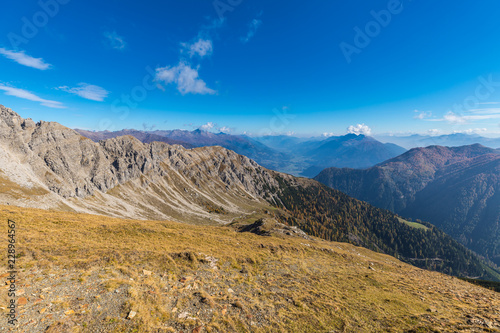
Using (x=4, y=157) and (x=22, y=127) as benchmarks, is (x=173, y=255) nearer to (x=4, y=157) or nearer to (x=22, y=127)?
(x=4, y=157)

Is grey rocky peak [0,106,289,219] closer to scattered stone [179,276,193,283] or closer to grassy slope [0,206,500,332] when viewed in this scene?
grassy slope [0,206,500,332]

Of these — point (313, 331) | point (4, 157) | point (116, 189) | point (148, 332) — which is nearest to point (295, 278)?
point (313, 331)

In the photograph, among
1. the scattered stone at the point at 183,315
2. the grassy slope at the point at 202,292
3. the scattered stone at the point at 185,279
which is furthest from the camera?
the scattered stone at the point at 185,279

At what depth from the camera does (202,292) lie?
21.0 meters

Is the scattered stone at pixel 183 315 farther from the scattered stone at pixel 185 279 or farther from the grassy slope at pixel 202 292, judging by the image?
the scattered stone at pixel 185 279

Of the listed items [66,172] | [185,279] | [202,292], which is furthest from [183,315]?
[66,172]

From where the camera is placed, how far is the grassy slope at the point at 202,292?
1596cm

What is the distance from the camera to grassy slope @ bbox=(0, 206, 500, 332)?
52.4 feet

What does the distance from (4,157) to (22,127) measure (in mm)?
46408

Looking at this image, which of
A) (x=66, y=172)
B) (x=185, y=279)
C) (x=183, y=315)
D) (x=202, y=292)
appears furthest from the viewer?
(x=66, y=172)

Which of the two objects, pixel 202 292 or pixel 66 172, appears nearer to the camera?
pixel 202 292

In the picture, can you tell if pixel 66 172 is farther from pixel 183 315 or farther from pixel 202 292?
pixel 183 315

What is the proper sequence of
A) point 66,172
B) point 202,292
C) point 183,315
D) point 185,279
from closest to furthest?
point 183,315 < point 202,292 < point 185,279 < point 66,172

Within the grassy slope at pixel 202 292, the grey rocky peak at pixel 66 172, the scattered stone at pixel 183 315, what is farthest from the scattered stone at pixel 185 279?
the grey rocky peak at pixel 66 172
